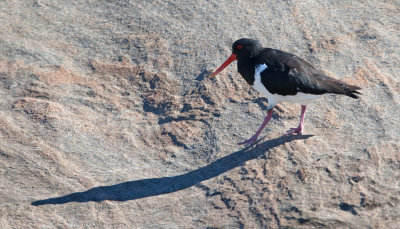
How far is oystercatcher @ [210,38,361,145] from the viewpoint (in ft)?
22.8

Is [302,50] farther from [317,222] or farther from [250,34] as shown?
[317,222]

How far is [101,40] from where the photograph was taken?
9633mm

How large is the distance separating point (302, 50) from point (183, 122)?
2.51 meters

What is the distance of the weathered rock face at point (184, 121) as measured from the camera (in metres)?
6.35

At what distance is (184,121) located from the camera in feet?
26.0

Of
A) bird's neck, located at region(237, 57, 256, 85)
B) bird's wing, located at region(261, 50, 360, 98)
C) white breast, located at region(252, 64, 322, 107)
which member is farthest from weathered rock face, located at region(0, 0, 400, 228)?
bird's wing, located at region(261, 50, 360, 98)

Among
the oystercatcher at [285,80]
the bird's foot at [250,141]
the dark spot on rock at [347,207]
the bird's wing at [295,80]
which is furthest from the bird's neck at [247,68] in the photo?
the dark spot on rock at [347,207]

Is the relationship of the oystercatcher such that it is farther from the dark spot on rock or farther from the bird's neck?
the dark spot on rock

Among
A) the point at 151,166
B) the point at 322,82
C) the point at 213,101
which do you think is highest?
the point at 322,82

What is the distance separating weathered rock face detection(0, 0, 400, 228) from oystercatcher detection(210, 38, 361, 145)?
51cm

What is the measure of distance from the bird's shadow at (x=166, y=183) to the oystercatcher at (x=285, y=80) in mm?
255

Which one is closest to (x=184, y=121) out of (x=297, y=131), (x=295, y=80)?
(x=297, y=131)

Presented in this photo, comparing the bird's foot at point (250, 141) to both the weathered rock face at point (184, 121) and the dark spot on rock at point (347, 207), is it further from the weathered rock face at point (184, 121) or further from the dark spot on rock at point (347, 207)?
the dark spot on rock at point (347, 207)

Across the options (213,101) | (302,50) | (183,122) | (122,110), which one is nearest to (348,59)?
(302,50)
